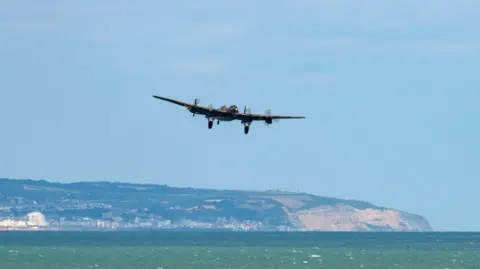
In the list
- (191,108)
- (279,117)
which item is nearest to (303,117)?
(279,117)

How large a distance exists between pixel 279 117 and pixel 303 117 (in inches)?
229

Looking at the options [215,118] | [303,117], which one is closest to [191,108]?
[215,118]

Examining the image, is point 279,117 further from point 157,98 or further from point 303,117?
point 157,98

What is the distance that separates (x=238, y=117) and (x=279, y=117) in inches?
236

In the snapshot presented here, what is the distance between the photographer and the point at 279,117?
17562cm

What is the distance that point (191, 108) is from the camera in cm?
17738

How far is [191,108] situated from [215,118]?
396 centimetres

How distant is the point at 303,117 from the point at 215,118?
44.5ft

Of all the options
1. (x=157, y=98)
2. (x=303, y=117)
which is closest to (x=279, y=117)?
(x=303, y=117)

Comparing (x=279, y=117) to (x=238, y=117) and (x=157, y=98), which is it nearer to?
(x=238, y=117)

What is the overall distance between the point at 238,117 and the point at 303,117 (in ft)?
32.2

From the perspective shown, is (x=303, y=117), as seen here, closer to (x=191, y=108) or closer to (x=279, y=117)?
(x=279, y=117)

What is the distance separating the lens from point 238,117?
6870 inches
